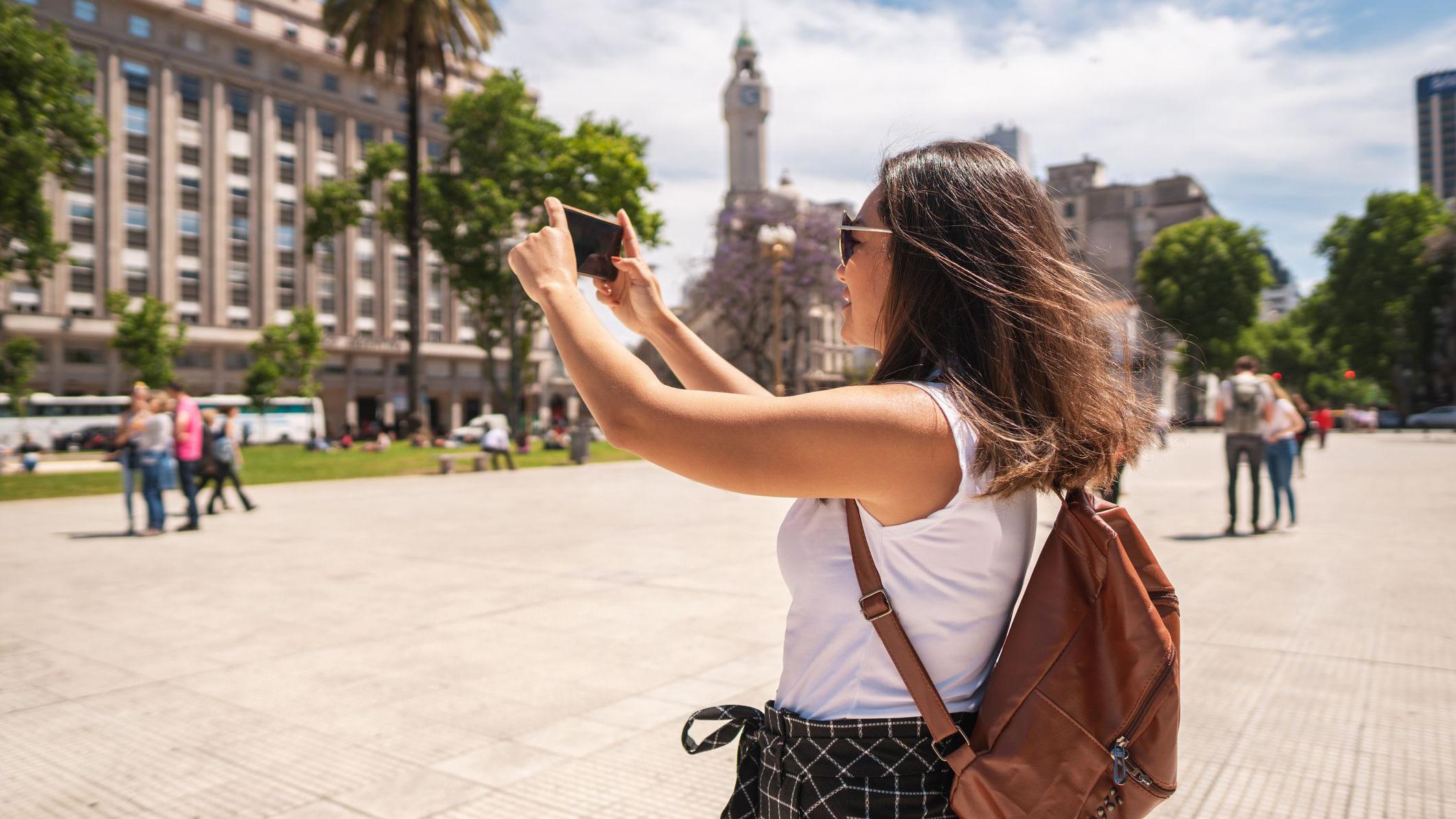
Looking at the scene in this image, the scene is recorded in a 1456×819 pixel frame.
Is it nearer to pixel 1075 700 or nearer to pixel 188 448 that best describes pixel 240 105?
pixel 188 448

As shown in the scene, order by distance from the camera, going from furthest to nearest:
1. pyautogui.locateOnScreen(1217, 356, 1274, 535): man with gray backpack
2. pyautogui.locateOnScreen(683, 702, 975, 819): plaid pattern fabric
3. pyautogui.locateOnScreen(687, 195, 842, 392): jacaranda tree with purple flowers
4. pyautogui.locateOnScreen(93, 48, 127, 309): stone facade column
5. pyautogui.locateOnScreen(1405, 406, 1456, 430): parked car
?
pyautogui.locateOnScreen(1405, 406, 1456, 430): parked car → pyautogui.locateOnScreen(93, 48, 127, 309): stone facade column → pyautogui.locateOnScreen(687, 195, 842, 392): jacaranda tree with purple flowers → pyautogui.locateOnScreen(1217, 356, 1274, 535): man with gray backpack → pyautogui.locateOnScreen(683, 702, 975, 819): plaid pattern fabric

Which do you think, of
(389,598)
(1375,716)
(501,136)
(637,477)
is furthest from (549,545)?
(501,136)

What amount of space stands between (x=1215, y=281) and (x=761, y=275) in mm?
36845

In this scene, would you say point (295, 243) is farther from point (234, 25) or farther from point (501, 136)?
point (501, 136)

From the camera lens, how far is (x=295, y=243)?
195 feet

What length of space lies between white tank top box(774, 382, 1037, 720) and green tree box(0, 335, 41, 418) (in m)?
33.0

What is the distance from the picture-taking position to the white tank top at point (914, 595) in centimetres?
124

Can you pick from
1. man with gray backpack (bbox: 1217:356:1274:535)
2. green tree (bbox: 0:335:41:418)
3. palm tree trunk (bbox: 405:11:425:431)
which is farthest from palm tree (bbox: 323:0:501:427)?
man with gray backpack (bbox: 1217:356:1274:535)

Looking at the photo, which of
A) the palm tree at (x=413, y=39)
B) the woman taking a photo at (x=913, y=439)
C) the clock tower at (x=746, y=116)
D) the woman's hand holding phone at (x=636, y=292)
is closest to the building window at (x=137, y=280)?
the palm tree at (x=413, y=39)

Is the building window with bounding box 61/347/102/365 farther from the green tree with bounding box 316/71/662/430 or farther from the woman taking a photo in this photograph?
the woman taking a photo

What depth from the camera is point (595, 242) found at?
186 cm

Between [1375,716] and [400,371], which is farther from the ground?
[400,371]

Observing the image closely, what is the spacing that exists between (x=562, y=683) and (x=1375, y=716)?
3.87 m

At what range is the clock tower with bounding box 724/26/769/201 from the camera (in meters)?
78.9
